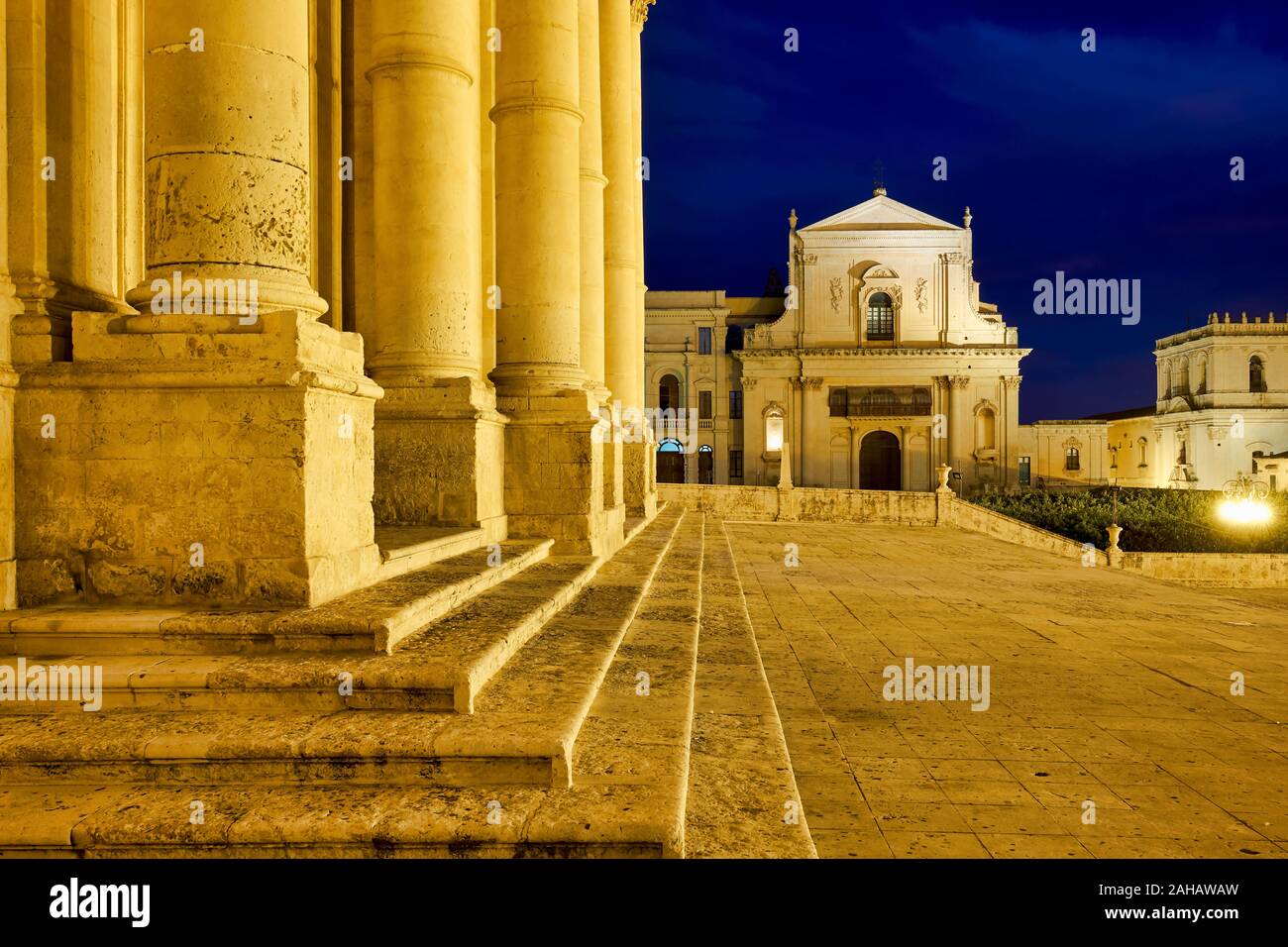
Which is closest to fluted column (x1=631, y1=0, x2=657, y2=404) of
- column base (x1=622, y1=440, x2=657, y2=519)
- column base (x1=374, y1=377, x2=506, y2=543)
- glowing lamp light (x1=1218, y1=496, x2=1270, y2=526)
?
column base (x1=622, y1=440, x2=657, y2=519)

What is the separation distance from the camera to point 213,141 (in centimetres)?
403

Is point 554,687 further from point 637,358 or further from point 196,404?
point 637,358

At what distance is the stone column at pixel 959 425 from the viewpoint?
4306cm

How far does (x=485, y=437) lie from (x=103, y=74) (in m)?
3.43

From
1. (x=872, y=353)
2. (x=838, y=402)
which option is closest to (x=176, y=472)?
(x=838, y=402)

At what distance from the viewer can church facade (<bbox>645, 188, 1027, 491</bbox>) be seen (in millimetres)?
43156

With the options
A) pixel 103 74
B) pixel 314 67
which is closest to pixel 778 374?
pixel 314 67

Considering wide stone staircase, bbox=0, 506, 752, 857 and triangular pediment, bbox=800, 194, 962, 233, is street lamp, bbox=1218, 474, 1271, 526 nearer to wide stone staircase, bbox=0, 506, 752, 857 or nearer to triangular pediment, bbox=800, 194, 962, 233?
triangular pediment, bbox=800, 194, 962, 233

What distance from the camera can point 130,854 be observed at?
2512 mm

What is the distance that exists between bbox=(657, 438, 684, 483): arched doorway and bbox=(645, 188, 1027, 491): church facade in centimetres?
91

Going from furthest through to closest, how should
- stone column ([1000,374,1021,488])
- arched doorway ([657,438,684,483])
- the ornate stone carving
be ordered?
arched doorway ([657,438,684,483]) → stone column ([1000,374,1021,488]) → the ornate stone carving

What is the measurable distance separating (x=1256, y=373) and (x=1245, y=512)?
2785cm

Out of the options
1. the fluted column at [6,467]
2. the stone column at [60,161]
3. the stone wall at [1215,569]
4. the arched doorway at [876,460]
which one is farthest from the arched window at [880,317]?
the fluted column at [6,467]
